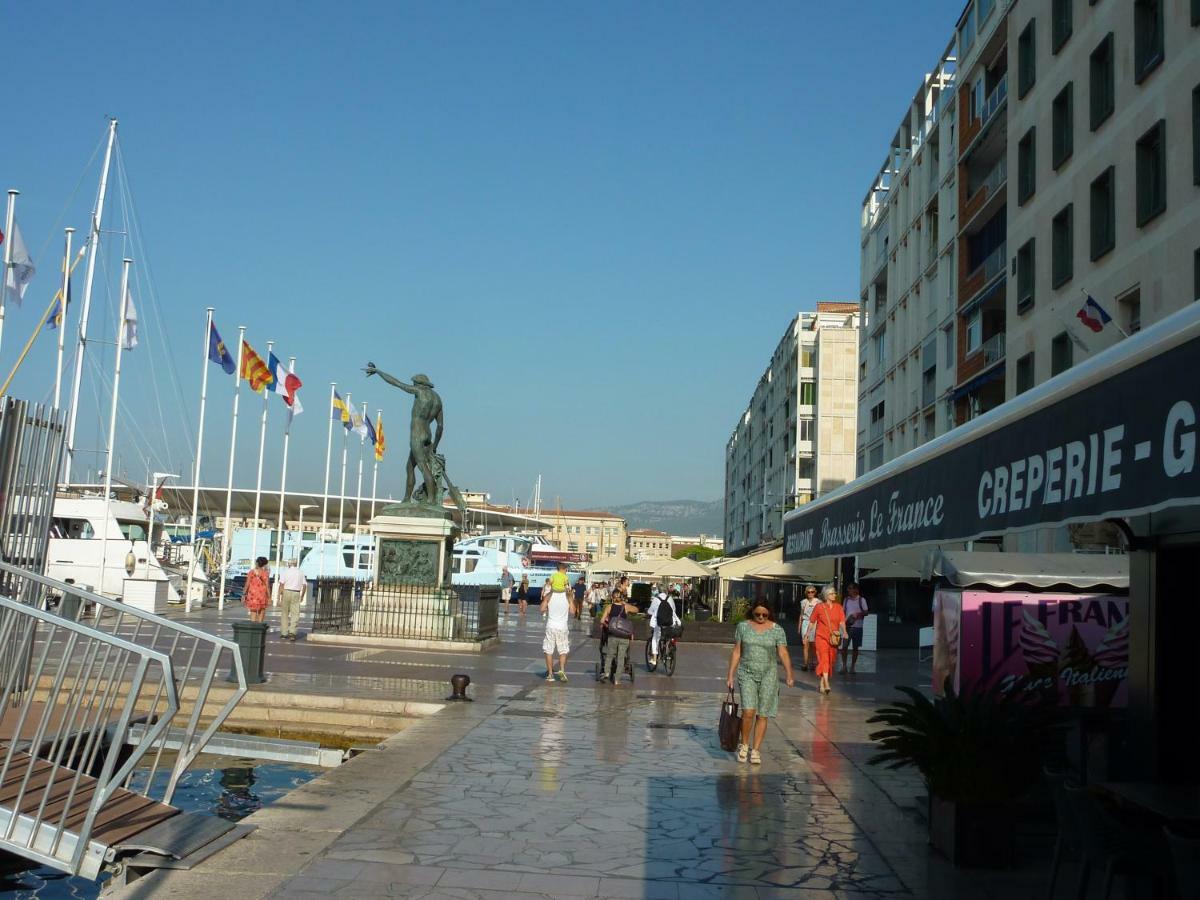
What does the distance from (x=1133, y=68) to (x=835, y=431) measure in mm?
50510

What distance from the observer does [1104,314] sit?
24359mm

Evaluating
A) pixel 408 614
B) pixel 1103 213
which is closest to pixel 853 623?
pixel 408 614

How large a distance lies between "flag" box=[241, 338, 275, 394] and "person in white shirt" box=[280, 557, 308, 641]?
13.9 meters

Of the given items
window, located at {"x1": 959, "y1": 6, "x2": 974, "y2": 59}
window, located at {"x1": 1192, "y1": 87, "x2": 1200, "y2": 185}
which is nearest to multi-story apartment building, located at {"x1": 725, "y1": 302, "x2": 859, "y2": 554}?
window, located at {"x1": 959, "y1": 6, "x2": 974, "y2": 59}

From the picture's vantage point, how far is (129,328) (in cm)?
3569

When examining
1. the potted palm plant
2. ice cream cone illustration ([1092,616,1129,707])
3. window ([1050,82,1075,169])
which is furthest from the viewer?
window ([1050,82,1075,169])

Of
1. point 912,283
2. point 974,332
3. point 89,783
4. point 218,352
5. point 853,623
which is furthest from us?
point 912,283

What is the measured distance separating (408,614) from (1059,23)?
853 inches

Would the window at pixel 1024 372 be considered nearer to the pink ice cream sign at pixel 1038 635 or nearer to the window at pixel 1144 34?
the window at pixel 1144 34

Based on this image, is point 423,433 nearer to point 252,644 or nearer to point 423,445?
point 423,445

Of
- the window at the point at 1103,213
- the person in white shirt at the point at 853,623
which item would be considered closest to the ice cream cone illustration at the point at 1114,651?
the person in white shirt at the point at 853,623

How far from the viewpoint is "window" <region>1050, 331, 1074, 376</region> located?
2981 cm

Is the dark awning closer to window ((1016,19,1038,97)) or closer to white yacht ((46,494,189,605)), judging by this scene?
window ((1016,19,1038,97))

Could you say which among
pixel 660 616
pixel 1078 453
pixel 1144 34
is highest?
pixel 1144 34
